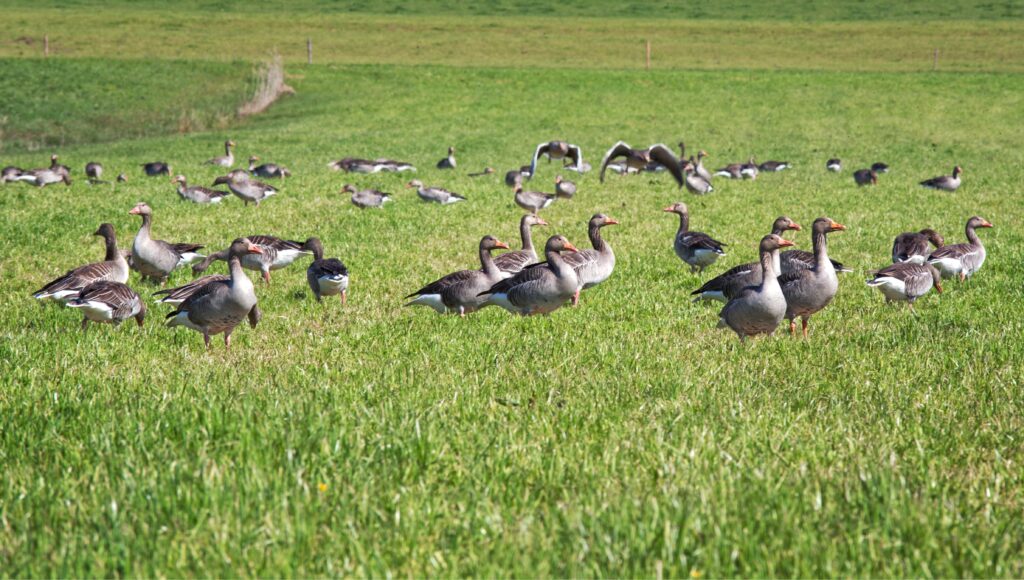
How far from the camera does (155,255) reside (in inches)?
532

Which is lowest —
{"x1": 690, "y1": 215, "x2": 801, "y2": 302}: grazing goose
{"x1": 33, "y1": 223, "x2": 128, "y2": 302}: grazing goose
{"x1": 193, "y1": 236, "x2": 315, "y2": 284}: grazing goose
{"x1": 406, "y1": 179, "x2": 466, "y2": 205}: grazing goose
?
{"x1": 406, "y1": 179, "x2": 466, "y2": 205}: grazing goose

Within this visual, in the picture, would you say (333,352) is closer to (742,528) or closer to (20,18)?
(742,528)

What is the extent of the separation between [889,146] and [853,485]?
41.8 meters

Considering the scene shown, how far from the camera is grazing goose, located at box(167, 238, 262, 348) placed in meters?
9.48

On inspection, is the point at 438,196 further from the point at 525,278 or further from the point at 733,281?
the point at 733,281

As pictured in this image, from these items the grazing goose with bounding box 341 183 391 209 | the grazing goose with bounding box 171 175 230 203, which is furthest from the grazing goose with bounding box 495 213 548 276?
the grazing goose with bounding box 171 175 230 203

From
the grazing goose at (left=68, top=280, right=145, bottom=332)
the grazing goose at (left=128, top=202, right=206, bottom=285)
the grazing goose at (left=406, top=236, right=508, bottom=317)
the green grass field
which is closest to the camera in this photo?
the green grass field

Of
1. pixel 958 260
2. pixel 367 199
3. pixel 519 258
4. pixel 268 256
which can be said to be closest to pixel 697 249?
pixel 519 258

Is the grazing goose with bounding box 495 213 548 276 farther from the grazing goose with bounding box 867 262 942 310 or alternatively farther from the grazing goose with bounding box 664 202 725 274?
the grazing goose with bounding box 867 262 942 310

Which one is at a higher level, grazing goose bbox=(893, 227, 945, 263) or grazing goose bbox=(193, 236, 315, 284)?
grazing goose bbox=(893, 227, 945, 263)

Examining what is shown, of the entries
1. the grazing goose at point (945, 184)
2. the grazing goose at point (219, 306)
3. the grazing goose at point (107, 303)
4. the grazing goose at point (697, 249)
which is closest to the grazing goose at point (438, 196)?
the grazing goose at point (697, 249)

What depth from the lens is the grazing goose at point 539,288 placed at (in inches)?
445

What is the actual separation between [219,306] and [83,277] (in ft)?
10.2

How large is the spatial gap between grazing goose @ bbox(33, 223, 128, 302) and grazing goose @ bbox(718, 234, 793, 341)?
7363mm
